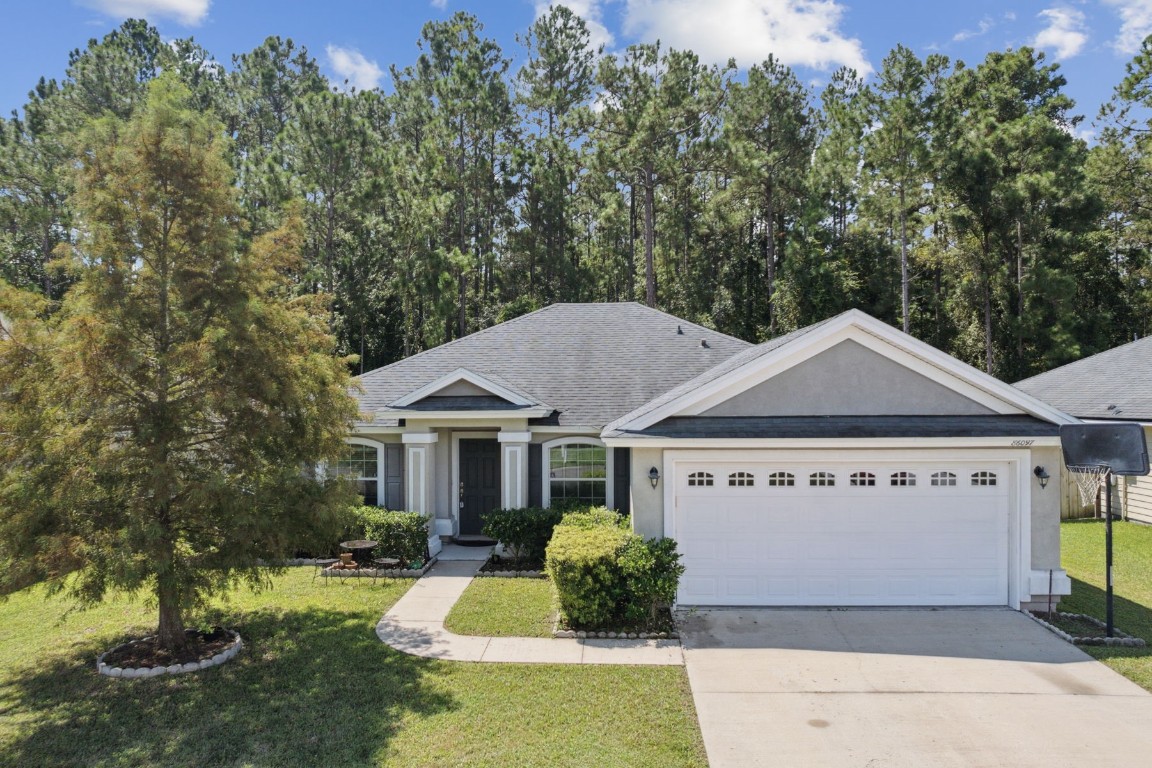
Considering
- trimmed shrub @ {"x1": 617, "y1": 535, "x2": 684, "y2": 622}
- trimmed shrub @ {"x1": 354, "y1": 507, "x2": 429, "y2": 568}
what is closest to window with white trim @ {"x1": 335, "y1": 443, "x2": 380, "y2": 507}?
trimmed shrub @ {"x1": 354, "y1": 507, "x2": 429, "y2": 568}

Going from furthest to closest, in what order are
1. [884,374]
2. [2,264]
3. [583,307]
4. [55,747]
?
1. [2,264]
2. [583,307]
3. [884,374]
4. [55,747]

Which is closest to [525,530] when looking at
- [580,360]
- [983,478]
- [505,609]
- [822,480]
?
[505,609]

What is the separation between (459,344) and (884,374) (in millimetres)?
9837

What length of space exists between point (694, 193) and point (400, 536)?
1220 inches

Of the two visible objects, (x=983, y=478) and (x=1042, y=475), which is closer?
(x=1042, y=475)

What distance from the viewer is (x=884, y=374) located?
9984 mm

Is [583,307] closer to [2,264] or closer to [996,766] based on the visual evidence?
[996,766]

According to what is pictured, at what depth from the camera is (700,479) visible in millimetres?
9945

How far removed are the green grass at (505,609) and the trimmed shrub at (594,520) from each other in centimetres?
112

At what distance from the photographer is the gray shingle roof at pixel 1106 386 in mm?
17047

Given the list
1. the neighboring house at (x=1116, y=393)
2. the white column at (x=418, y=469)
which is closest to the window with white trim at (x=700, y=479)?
the white column at (x=418, y=469)

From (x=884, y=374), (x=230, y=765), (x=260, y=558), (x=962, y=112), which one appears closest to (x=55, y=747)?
(x=230, y=765)

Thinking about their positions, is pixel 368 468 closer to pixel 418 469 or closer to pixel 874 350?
pixel 418 469

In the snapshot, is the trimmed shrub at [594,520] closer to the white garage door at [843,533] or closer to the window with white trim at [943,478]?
the white garage door at [843,533]
